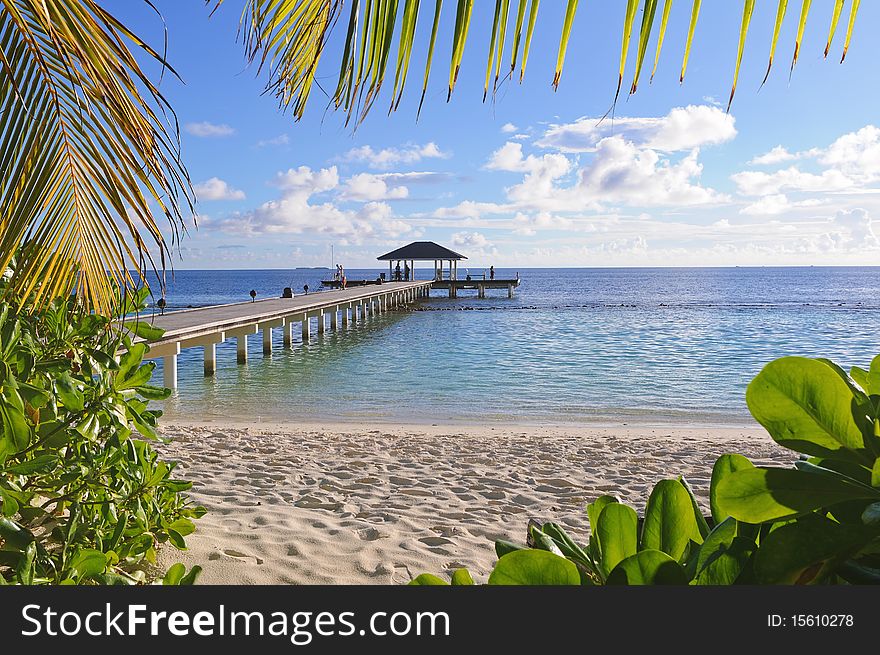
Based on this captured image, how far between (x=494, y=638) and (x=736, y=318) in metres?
40.4

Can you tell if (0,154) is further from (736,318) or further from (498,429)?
(736,318)

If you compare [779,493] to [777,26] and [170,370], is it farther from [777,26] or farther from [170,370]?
[170,370]

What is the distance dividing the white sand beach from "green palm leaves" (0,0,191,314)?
2106 mm

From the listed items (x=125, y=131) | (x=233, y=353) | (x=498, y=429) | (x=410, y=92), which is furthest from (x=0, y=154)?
(x=233, y=353)

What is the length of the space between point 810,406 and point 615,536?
0.68ft

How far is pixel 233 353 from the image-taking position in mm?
22016

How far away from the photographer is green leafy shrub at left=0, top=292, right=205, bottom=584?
1.91m

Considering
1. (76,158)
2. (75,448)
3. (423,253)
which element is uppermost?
(423,253)

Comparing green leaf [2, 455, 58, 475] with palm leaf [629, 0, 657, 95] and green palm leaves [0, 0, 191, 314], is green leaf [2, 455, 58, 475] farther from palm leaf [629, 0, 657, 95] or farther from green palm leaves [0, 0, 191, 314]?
palm leaf [629, 0, 657, 95]

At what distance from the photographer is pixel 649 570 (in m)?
0.56

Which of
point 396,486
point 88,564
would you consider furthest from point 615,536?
point 396,486

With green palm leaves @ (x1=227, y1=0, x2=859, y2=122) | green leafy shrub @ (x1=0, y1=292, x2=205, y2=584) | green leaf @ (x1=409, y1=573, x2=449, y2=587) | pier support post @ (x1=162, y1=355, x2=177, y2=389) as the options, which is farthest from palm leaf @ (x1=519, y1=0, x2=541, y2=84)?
pier support post @ (x1=162, y1=355, x2=177, y2=389)

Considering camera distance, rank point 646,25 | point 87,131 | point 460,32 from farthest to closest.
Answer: point 87,131, point 460,32, point 646,25

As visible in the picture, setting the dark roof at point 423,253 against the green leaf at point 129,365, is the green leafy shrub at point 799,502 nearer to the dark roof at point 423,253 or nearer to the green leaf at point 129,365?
the green leaf at point 129,365
